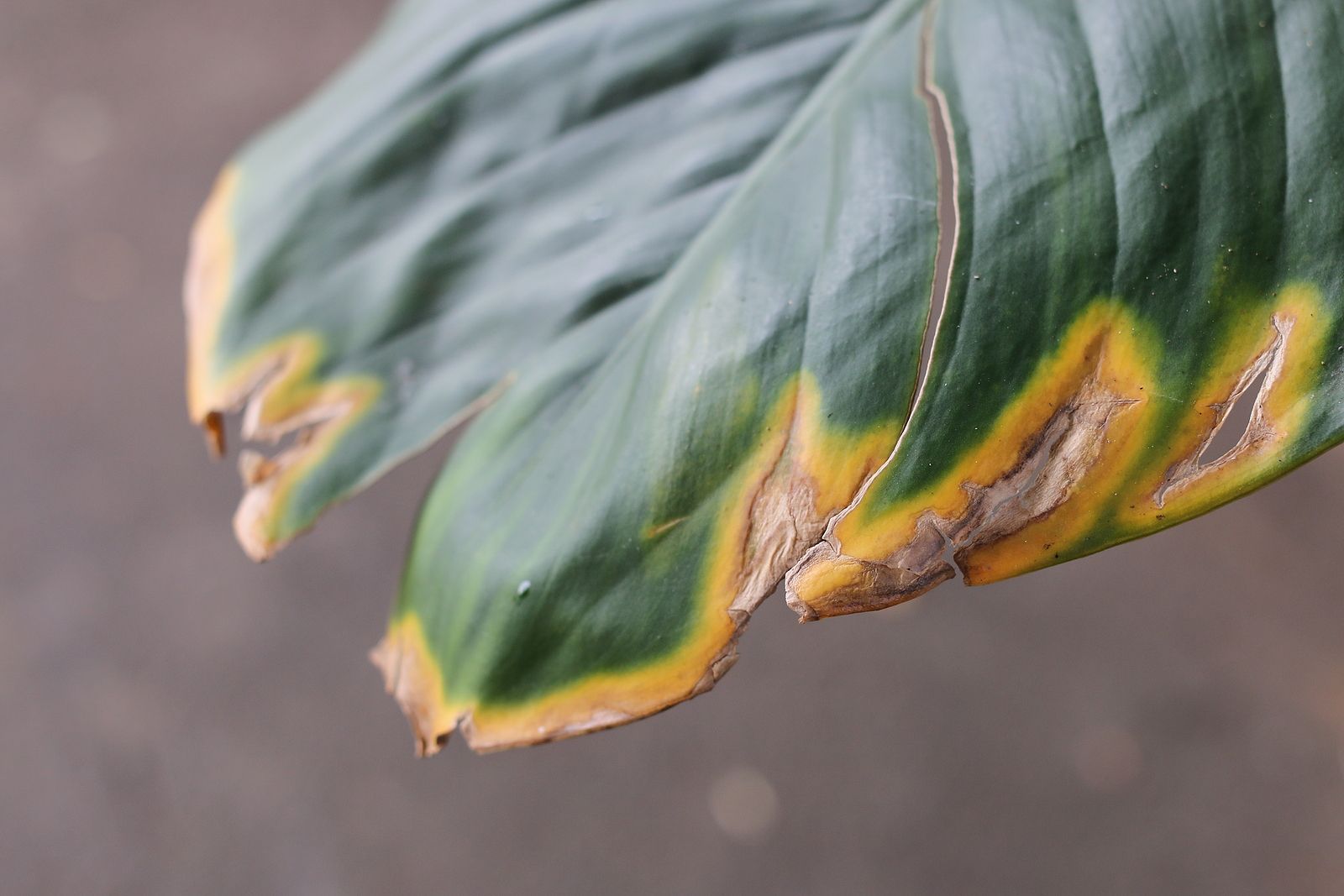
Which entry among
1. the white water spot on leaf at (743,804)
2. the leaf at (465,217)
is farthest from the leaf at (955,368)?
the white water spot on leaf at (743,804)

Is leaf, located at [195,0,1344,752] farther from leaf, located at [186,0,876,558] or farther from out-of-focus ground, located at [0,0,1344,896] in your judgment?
out-of-focus ground, located at [0,0,1344,896]

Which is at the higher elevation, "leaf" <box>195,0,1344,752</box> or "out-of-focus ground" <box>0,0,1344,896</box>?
"leaf" <box>195,0,1344,752</box>

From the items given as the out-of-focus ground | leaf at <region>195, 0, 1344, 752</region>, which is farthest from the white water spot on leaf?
leaf at <region>195, 0, 1344, 752</region>

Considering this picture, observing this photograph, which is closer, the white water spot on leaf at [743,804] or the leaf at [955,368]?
the leaf at [955,368]

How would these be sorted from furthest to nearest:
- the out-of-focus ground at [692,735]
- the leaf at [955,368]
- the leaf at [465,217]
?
the out-of-focus ground at [692,735], the leaf at [465,217], the leaf at [955,368]

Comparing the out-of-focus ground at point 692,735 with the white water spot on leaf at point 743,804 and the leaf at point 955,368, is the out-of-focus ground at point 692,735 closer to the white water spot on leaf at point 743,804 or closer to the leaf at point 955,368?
the white water spot on leaf at point 743,804

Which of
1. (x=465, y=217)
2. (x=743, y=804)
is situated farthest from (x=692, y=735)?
(x=465, y=217)

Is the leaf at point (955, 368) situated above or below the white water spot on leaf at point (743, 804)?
above
